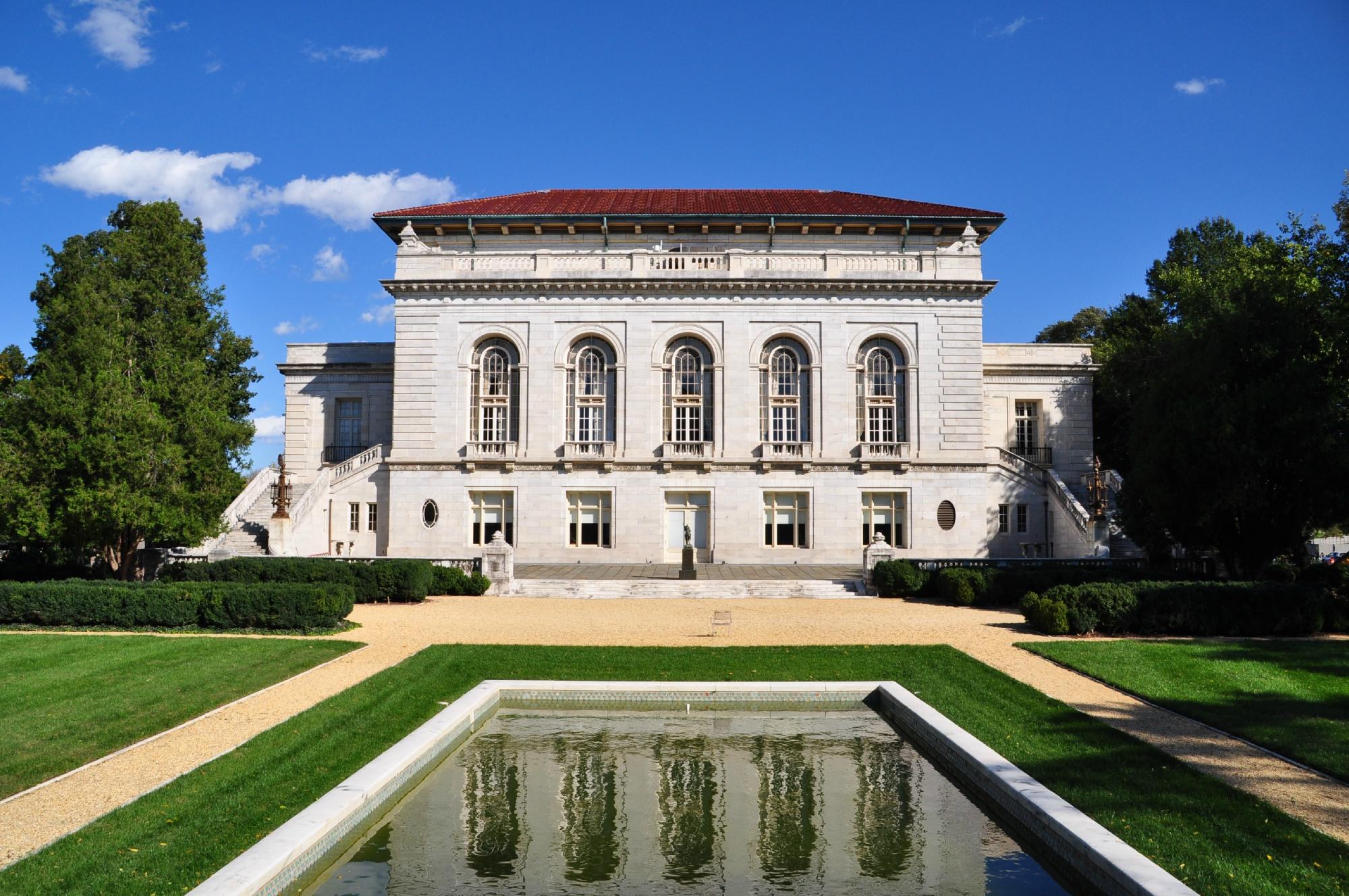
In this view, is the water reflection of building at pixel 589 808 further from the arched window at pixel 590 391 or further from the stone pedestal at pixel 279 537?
the arched window at pixel 590 391

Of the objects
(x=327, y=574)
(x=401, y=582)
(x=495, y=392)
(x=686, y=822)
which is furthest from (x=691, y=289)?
(x=686, y=822)

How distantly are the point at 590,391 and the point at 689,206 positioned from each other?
12.8 metres

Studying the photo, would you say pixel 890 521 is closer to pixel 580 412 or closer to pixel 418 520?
pixel 580 412

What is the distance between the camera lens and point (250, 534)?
37719 millimetres

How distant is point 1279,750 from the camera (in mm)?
11398

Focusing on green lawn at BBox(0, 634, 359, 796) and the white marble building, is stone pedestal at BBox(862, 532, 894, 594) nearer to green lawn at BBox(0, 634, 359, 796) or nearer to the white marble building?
the white marble building

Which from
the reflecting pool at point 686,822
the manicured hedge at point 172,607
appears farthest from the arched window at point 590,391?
the reflecting pool at point 686,822

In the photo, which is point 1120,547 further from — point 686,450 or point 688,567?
point 686,450

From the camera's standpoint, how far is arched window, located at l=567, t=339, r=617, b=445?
40.6m

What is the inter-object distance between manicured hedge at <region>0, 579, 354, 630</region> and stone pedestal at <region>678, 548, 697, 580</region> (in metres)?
13.8

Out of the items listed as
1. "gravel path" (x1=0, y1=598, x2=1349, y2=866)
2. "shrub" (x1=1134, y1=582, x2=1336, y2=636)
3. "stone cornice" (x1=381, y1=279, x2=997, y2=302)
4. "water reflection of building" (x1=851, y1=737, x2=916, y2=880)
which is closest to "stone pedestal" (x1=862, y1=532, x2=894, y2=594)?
"gravel path" (x1=0, y1=598, x2=1349, y2=866)

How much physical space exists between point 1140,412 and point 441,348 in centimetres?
2766

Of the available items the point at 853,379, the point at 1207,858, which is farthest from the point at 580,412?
the point at 1207,858

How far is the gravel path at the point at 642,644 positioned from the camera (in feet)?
31.5
